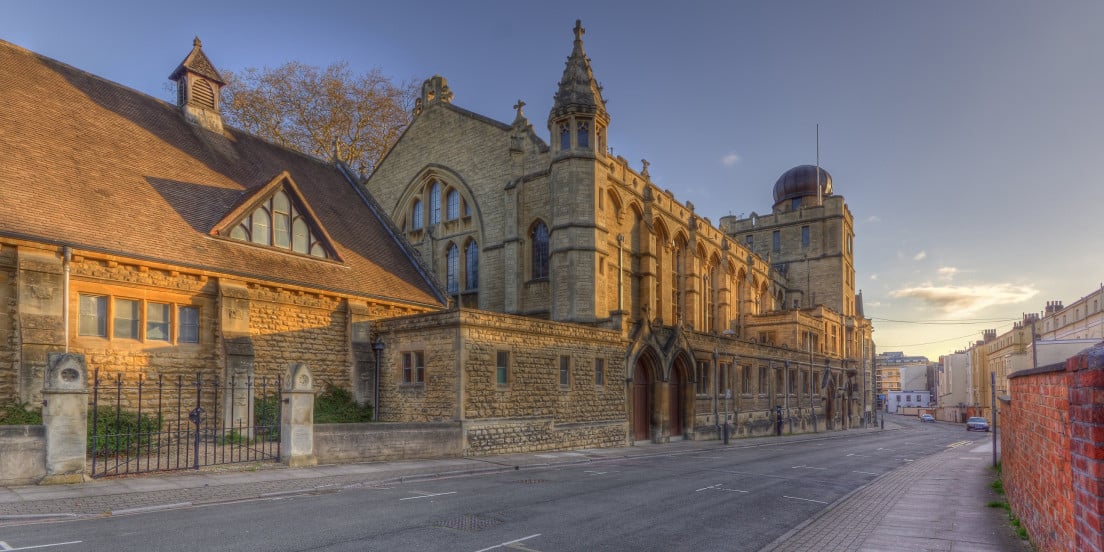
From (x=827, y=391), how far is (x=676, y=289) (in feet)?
72.3

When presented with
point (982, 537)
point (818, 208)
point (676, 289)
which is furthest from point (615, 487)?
point (818, 208)

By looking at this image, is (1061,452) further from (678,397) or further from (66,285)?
(678,397)

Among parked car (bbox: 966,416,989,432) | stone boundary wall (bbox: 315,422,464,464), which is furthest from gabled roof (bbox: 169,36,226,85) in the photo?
parked car (bbox: 966,416,989,432)

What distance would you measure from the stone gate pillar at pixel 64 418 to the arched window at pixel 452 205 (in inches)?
963

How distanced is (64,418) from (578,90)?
24.0 meters

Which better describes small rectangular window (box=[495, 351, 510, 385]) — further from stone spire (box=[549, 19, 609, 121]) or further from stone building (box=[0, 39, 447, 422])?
stone spire (box=[549, 19, 609, 121])

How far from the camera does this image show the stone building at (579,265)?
2728 centimetres

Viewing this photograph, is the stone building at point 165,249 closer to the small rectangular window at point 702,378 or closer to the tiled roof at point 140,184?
the tiled roof at point 140,184

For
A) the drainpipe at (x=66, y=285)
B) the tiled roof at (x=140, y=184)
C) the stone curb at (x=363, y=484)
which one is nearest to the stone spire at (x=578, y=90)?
the tiled roof at (x=140, y=184)

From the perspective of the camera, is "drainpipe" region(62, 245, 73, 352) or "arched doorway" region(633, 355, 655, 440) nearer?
"drainpipe" region(62, 245, 73, 352)

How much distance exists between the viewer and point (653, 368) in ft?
99.5

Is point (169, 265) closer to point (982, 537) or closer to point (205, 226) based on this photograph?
point (205, 226)

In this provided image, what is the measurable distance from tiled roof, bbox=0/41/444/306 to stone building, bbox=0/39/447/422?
0.05 meters

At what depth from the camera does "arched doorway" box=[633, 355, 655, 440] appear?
2914 centimetres
